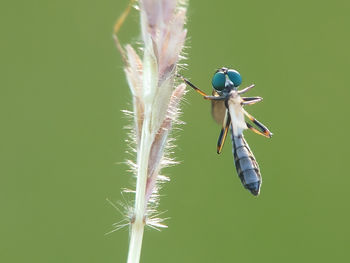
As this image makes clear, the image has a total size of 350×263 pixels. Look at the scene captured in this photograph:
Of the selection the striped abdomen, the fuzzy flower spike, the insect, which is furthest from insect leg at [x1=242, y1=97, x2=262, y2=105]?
the fuzzy flower spike

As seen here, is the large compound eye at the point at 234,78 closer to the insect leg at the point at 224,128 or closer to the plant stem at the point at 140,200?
the insect leg at the point at 224,128

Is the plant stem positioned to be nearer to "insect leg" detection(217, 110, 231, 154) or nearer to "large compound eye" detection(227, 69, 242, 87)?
"insect leg" detection(217, 110, 231, 154)

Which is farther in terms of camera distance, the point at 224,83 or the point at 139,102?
the point at 224,83

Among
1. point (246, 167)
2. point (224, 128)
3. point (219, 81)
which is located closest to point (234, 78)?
point (219, 81)

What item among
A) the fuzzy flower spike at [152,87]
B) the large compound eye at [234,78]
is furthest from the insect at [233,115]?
the fuzzy flower spike at [152,87]

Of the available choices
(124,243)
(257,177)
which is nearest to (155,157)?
(257,177)

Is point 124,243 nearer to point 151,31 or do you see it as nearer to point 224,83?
point 224,83

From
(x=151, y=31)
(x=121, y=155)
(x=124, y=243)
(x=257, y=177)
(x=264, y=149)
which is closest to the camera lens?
(x=151, y=31)

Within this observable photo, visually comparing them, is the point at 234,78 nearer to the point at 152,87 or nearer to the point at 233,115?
the point at 233,115
